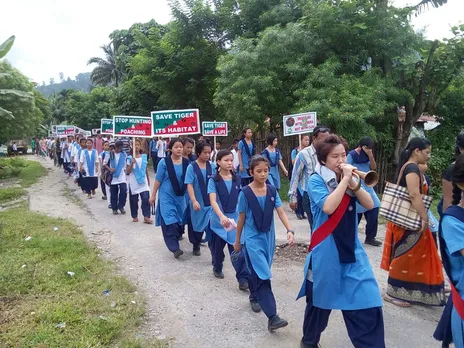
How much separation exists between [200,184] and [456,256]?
12.6 ft

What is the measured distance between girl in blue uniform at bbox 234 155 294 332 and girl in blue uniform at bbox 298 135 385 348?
0.79 m

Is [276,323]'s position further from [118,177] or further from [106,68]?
[106,68]

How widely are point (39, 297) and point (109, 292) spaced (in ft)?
2.43

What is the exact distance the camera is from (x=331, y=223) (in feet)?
9.30

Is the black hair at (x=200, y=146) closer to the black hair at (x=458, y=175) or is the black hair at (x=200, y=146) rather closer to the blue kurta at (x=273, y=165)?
the blue kurta at (x=273, y=165)

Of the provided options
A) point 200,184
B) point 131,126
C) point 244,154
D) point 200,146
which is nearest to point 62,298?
point 200,184

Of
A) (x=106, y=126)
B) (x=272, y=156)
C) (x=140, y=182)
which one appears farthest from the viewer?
(x=106, y=126)

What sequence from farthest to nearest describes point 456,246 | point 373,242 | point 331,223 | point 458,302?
point 373,242 < point 331,223 < point 458,302 < point 456,246

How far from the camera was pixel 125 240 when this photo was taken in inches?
278

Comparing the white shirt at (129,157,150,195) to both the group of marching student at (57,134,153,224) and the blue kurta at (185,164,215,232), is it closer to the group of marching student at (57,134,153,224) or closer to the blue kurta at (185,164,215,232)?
the group of marching student at (57,134,153,224)

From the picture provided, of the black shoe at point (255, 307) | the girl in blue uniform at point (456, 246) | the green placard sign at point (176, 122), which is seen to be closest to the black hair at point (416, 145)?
the girl in blue uniform at point (456, 246)

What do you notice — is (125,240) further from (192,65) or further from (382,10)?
(192,65)

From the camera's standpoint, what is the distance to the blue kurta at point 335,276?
2.81m

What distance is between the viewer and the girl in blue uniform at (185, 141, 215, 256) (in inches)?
223
